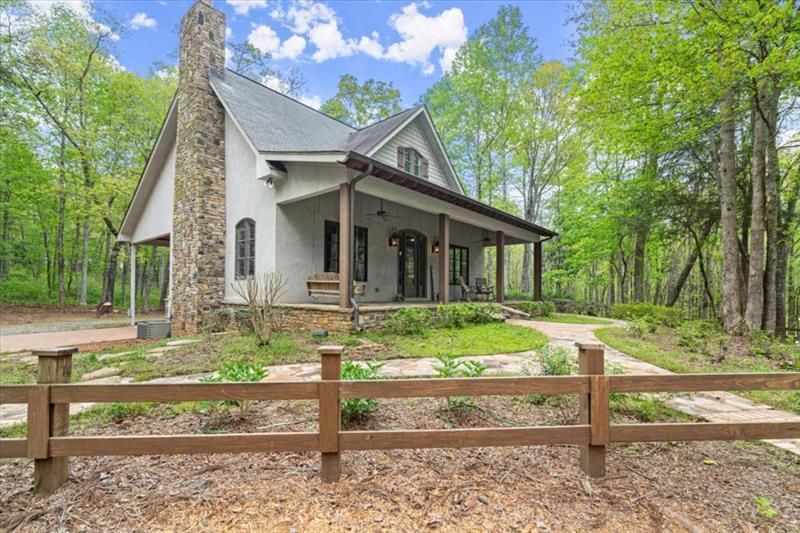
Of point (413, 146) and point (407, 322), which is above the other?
point (413, 146)

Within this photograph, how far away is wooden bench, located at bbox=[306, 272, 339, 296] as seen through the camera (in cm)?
795

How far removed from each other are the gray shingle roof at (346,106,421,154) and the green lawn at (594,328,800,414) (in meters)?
8.17

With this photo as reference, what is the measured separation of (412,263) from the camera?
1221cm

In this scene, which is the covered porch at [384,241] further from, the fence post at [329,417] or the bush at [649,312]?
the fence post at [329,417]

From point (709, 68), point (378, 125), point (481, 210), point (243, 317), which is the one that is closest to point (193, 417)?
point (243, 317)

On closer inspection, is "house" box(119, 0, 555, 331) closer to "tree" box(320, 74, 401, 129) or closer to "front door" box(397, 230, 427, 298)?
"front door" box(397, 230, 427, 298)

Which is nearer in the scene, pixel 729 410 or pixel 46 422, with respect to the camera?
pixel 46 422

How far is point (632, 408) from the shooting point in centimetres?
340

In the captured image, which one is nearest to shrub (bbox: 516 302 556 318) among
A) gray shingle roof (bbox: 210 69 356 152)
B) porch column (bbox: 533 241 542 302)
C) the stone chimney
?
porch column (bbox: 533 241 542 302)

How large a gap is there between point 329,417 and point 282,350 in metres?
4.01

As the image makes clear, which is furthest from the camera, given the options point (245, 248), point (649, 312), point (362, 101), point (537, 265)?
point (362, 101)

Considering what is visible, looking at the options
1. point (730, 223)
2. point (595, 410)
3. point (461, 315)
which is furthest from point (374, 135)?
point (595, 410)

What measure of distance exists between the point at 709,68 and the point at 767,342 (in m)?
5.34

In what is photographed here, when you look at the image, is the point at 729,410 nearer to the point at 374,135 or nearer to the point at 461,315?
the point at 461,315
